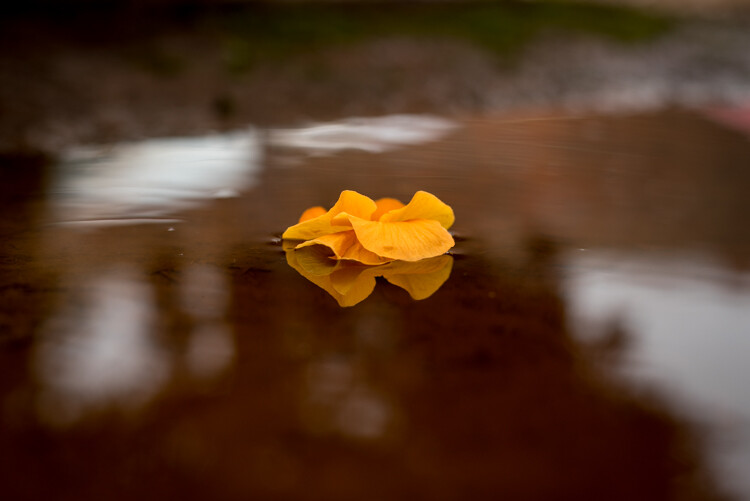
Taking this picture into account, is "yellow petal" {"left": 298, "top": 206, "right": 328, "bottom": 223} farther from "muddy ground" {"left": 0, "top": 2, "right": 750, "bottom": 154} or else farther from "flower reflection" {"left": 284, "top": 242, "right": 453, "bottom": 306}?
"muddy ground" {"left": 0, "top": 2, "right": 750, "bottom": 154}

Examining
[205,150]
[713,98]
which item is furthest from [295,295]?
[713,98]

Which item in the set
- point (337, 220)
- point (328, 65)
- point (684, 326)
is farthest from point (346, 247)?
point (328, 65)

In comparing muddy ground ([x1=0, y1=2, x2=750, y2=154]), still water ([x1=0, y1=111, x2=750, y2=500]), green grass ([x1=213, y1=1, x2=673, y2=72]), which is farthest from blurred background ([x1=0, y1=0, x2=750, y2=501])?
green grass ([x1=213, y1=1, x2=673, y2=72])

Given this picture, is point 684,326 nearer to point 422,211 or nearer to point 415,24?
point 422,211

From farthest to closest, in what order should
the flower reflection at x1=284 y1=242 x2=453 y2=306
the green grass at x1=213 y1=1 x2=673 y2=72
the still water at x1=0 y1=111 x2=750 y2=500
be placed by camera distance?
the green grass at x1=213 y1=1 x2=673 y2=72 → the flower reflection at x1=284 y1=242 x2=453 y2=306 → the still water at x1=0 y1=111 x2=750 y2=500

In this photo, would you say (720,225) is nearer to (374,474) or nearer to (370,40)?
(374,474)

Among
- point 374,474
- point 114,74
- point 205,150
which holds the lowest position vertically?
point 374,474
